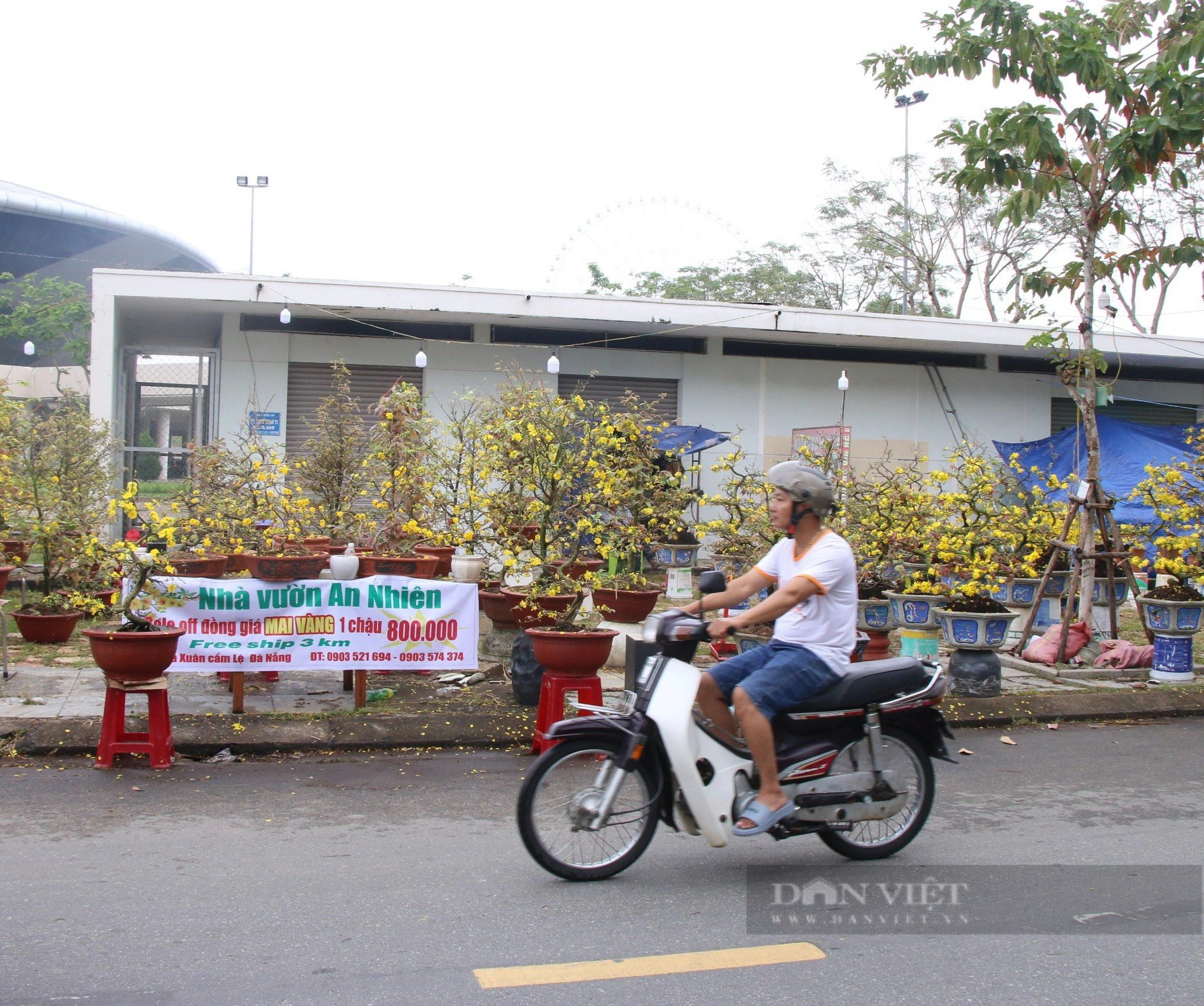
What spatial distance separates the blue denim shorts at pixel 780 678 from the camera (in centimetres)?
442

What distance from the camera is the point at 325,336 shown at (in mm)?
17578

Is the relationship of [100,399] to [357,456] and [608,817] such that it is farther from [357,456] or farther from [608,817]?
[608,817]

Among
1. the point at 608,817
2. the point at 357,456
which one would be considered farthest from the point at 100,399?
the point at 608,817

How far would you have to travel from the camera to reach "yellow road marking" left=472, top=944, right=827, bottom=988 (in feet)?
11.4

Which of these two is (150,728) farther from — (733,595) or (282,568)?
(733,595)

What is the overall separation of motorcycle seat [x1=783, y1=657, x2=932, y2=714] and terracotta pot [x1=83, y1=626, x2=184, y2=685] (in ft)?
12.6

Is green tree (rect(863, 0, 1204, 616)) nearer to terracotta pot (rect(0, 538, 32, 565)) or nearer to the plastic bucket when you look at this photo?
the plastic bucket

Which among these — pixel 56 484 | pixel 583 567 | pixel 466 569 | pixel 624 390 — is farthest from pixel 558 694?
pixel 624 390

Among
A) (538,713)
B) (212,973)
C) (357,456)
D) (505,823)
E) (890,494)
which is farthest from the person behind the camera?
(357,456)

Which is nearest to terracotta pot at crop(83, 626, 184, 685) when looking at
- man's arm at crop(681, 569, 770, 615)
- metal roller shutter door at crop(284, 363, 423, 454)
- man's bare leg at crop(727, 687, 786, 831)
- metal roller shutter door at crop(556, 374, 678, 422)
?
man's arm at crop(681, 569, 770, 615)

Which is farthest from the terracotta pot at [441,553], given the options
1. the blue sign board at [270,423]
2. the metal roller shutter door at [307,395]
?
the blue sign board at [270,423]

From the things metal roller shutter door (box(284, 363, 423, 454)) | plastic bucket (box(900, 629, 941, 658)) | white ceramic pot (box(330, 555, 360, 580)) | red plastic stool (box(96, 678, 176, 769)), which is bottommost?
red plastic stool (box(96, 678, 176, 769))

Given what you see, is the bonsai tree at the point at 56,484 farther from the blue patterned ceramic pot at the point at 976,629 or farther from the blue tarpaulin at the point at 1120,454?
the blue tarpaulin at the point at 1120,454

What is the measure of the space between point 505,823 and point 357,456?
26.0ft
